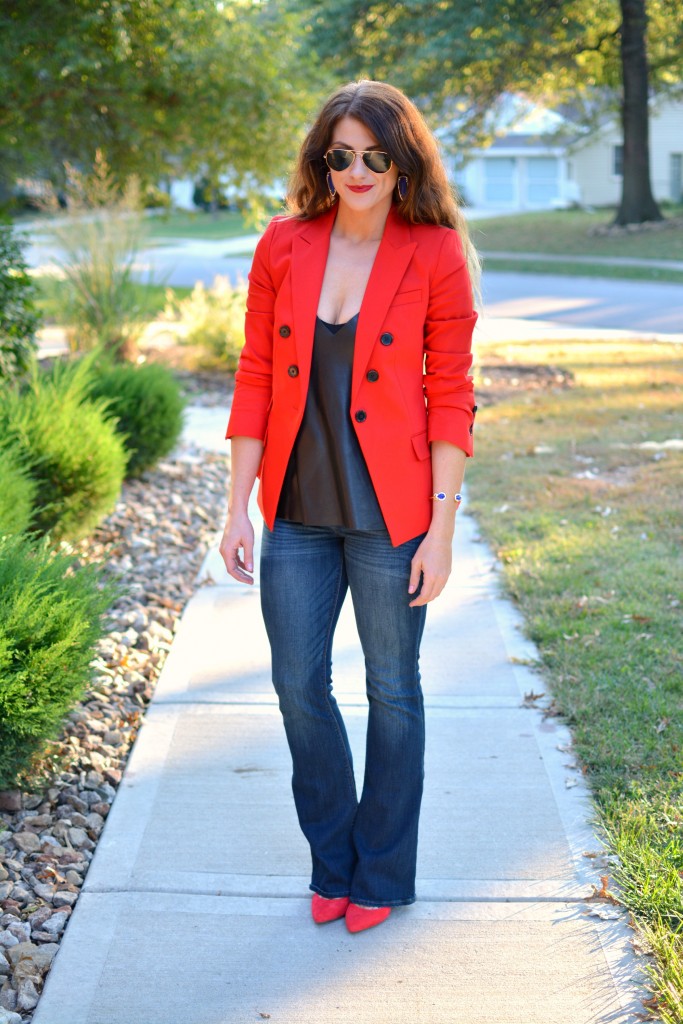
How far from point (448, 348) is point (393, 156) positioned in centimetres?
46

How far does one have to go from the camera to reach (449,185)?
2.63 m

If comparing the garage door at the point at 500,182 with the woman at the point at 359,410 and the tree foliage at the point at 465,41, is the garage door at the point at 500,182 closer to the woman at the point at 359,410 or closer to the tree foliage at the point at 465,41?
the tree foliage at the point at 465,41

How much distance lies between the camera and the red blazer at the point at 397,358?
2471mm

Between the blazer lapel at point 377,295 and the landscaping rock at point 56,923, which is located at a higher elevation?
the blazer lapel at point 377,295

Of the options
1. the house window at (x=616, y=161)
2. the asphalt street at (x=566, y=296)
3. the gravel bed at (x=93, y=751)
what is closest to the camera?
the gravel bed at (x=93, y=751)

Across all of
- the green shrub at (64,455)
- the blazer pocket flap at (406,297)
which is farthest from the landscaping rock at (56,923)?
the green shrub at (64,455)

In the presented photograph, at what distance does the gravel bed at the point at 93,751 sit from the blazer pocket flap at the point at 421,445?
5.04 feet

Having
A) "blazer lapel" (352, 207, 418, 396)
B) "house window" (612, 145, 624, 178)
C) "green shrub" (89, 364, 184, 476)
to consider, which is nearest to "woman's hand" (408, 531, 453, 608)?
"blazer lapel" (352, 207, 418, 396)

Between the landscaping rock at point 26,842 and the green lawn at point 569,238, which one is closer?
the landscaping rock at point 26,842

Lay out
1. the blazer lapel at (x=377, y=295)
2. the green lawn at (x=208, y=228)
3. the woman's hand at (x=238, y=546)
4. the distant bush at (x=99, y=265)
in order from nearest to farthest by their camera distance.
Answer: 1. the blazer lapel at (x=377, y=295)
2. the woman's hand at (x=238, y=546)
3. the distant bush at (x=99, y=265)
4. the green lawn at (x=208, y=228)

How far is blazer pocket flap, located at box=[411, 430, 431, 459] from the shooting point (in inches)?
98.7

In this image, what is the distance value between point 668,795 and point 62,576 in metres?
2.02

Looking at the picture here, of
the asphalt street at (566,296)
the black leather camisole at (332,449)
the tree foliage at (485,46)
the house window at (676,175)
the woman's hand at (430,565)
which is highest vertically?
the tree foliage at (485,46)

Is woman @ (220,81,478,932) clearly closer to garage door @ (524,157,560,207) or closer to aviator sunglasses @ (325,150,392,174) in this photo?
aviator sunglasses @ (325,150,392,174)
